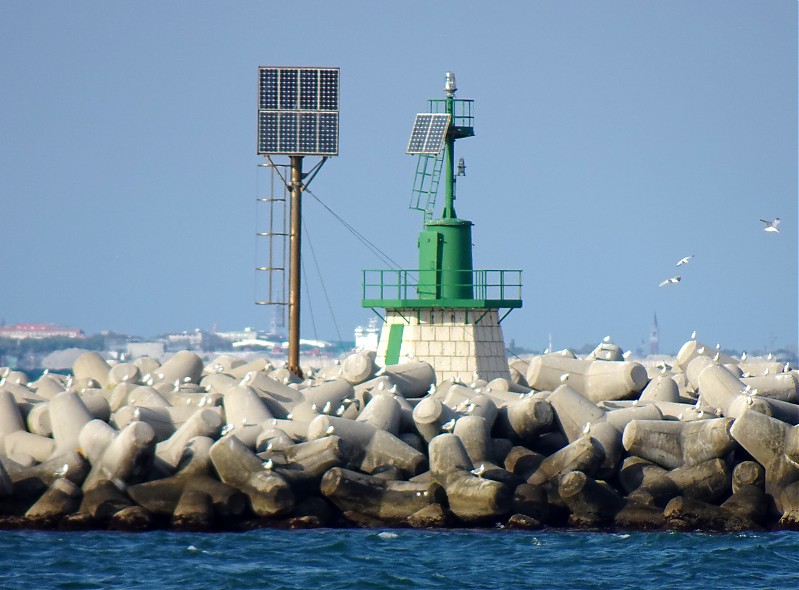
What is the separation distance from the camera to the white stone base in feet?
88.2

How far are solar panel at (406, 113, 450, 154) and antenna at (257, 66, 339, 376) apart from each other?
1729 millimetres

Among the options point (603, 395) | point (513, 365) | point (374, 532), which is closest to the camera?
point (374, 532)

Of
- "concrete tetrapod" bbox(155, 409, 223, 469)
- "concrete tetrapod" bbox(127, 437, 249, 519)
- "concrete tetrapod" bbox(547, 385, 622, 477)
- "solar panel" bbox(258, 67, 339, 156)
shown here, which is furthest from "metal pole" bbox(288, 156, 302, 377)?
"concrete tetrapod" bbox(127, 437, 249, 519)

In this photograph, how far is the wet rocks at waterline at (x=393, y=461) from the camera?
754 inches

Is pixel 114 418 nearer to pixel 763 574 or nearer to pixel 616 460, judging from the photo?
pixel 616 460

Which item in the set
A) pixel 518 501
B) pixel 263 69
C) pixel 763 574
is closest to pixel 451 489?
pixel 518 501

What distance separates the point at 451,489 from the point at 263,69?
1005 cm

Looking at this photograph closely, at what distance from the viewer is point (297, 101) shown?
26688 millimetres

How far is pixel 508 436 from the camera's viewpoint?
70.7 feet

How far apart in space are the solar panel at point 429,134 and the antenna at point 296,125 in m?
1.73

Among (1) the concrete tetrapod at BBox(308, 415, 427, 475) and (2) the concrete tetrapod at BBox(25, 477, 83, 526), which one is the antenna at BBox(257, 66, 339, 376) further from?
(2) the concrete tetrapod at BBox(25, 477, 83, 526)

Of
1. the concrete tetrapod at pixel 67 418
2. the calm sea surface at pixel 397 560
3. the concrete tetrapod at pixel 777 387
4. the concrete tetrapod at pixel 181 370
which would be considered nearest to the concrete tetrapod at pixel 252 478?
the calm sea surface at pixel 397 560

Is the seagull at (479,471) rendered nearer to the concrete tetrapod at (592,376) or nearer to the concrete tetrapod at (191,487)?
the concrete tetrapod at (191,487)

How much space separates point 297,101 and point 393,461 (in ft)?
28.3
